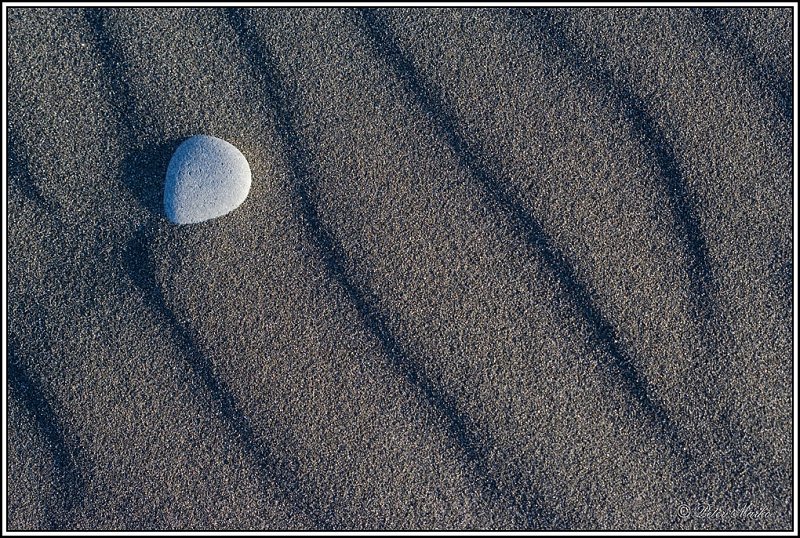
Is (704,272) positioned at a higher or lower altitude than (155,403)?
higher

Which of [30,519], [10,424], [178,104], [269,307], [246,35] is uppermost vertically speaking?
[246,35]

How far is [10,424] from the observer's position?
93cm

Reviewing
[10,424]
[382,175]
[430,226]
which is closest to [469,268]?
[430,226]

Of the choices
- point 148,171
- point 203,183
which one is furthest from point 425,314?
point 148,171

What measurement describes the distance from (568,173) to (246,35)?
0.62 m

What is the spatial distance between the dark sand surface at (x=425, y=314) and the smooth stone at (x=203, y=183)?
0.10 ft

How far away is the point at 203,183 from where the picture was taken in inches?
35.9

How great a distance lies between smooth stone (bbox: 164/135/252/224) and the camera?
91cm

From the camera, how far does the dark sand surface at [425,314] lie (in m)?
0.92

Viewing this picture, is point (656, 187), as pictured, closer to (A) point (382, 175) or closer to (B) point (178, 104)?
(A) point (382, 175)

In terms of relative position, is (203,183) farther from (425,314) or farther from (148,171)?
(425,314)

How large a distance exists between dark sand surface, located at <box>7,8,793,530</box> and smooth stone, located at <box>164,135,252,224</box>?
29mm

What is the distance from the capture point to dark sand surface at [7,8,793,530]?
92 centimetres

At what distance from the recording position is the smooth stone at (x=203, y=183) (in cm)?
91
